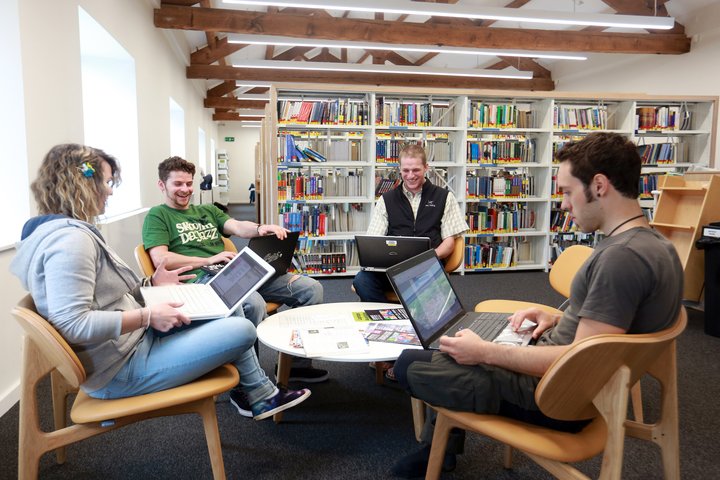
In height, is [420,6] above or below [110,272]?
above

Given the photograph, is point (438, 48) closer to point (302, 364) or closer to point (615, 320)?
point (302, 364)

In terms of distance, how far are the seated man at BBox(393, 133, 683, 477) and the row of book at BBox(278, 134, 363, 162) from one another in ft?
13.3

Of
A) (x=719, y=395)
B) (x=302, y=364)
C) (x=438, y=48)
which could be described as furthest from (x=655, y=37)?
(x=302, y=364)

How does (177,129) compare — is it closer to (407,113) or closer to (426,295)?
(407,113)

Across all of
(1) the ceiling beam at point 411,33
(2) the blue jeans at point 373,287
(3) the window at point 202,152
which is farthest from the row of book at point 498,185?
(3) the window at point 202,152

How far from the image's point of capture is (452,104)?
18.9 feet

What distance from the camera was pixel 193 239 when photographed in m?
2.71

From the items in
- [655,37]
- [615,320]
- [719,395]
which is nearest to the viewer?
[615,320]

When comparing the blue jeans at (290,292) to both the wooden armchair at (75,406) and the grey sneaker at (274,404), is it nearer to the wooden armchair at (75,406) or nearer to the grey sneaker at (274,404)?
the grey sneaker at (274,404)

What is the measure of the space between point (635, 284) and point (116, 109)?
5105mm

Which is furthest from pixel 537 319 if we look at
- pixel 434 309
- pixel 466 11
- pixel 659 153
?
pixel 659 153

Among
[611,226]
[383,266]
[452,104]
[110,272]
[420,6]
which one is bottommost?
[383,266]

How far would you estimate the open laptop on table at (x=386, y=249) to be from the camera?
2746 millimetres

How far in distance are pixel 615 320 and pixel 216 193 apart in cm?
1570
